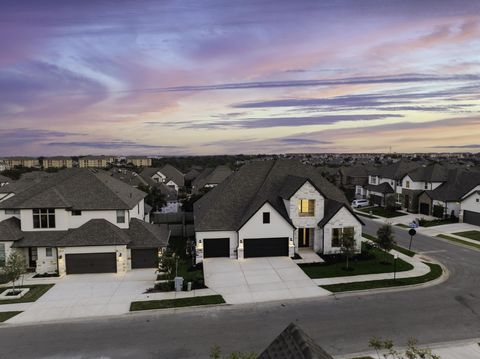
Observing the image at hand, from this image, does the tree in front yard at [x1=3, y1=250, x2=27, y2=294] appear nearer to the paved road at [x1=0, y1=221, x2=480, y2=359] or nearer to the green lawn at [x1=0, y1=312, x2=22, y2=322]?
the green lawn at [x1=0, y1=312, x2=22, y2=322]

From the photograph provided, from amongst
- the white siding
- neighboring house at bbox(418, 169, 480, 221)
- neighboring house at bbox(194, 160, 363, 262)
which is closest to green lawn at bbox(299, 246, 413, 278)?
the white siding

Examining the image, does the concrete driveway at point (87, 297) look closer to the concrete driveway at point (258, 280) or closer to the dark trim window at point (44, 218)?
the concrete driveway at point (258, 280)

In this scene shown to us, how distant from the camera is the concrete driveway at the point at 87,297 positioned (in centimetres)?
1975

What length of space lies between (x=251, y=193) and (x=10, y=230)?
2133 centimetres

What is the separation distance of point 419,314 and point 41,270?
27441mm

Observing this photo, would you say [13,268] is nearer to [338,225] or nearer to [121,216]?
[121,216]

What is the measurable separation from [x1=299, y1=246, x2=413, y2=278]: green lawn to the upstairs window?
172 inches

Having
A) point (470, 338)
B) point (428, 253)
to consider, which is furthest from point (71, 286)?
point (428, 253)

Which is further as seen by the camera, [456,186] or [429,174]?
[429,174]

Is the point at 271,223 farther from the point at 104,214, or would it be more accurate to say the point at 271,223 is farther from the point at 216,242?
the point at 104,214

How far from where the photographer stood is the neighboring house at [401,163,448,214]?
53.2 meters

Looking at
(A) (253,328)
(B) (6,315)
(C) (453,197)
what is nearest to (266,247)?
(A) (253,328)

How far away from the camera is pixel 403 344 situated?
53.1 ft

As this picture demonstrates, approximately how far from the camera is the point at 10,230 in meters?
27.9
